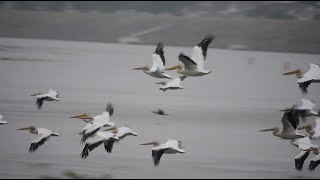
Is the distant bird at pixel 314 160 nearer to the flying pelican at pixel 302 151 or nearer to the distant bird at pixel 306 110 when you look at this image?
the flying pelican at pixel 302 151

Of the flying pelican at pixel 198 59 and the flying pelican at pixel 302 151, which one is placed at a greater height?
the flying pelican at pixel 198 59

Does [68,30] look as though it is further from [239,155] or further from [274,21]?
[239,155]

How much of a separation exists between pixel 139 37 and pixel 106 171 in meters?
49.5

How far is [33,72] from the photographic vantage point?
31484 millimetres

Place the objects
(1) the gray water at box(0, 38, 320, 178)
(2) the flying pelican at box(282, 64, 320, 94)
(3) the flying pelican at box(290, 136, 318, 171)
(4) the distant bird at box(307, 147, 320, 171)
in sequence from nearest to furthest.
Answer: (4) the distant bird at box(307, 147, 320, 171) < (3) the flying pelican at box(290, 136, 318, 171) < (1) the gray water at box(0, 38, 320, 178) < (2) the flying pelican at box(282, 64, 320, 94)

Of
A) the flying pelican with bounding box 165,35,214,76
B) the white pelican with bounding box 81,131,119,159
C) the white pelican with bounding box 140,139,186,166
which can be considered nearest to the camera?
the white pelican with bounding box 140,139,186,166

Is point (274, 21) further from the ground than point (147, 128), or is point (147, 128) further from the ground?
point (274, 21)

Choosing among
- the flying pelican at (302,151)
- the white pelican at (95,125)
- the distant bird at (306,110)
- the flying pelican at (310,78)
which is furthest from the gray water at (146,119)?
the flying pelican at (310,78)

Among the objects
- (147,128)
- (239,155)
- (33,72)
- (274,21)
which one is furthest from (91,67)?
(274,21)

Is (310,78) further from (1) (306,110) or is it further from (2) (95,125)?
(2) (95,125)

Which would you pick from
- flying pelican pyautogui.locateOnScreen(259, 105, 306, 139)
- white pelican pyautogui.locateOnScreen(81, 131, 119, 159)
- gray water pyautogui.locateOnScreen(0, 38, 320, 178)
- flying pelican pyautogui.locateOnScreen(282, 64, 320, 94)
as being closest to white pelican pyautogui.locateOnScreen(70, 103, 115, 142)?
white pelican pyautogui.locateOnScreen(81, 131, 119, 159)

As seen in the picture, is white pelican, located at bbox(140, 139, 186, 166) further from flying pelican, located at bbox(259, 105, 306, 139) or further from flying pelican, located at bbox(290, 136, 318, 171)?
flying pelican, located at bbox(290, 136, 318, 171)

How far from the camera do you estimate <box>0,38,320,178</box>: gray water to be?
15307 mm

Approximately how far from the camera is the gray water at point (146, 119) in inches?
603
